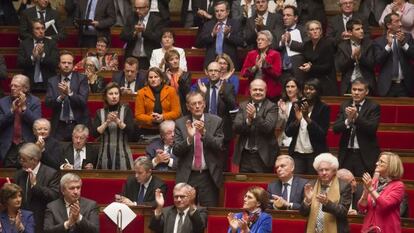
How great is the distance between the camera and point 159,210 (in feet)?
28.9

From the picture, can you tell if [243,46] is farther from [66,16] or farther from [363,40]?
[66,16]

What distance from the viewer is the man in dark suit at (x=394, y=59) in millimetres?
10922

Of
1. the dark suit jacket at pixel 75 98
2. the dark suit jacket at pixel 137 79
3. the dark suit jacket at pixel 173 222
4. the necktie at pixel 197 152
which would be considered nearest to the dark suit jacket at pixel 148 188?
the necktie at pixel 197 152

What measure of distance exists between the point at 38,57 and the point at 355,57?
9.12ft

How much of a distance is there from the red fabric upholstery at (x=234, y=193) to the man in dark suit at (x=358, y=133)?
2.81 feet

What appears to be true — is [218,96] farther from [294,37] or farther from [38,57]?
[38,57]

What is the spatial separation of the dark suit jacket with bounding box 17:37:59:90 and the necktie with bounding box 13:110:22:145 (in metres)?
1.34

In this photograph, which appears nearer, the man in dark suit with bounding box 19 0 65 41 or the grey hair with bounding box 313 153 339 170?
the grey hair with bounding box 313 153 339 170

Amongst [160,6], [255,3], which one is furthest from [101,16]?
[255,3]

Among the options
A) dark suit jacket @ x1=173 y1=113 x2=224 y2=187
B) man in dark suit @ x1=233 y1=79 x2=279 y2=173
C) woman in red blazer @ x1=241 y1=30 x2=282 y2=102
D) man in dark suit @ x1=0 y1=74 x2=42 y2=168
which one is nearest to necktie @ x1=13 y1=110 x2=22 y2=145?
man in dark suit @ x1=0 y1=74 x2=42 y2=168

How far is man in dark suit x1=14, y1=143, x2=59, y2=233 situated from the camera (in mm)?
9281

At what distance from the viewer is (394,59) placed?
11.0 m

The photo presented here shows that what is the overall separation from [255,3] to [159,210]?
357 cm

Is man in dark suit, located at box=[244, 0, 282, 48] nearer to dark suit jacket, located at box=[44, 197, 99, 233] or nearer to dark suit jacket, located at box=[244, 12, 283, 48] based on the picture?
dark suit jacket, located at box=[244, 12, 283, 48]
